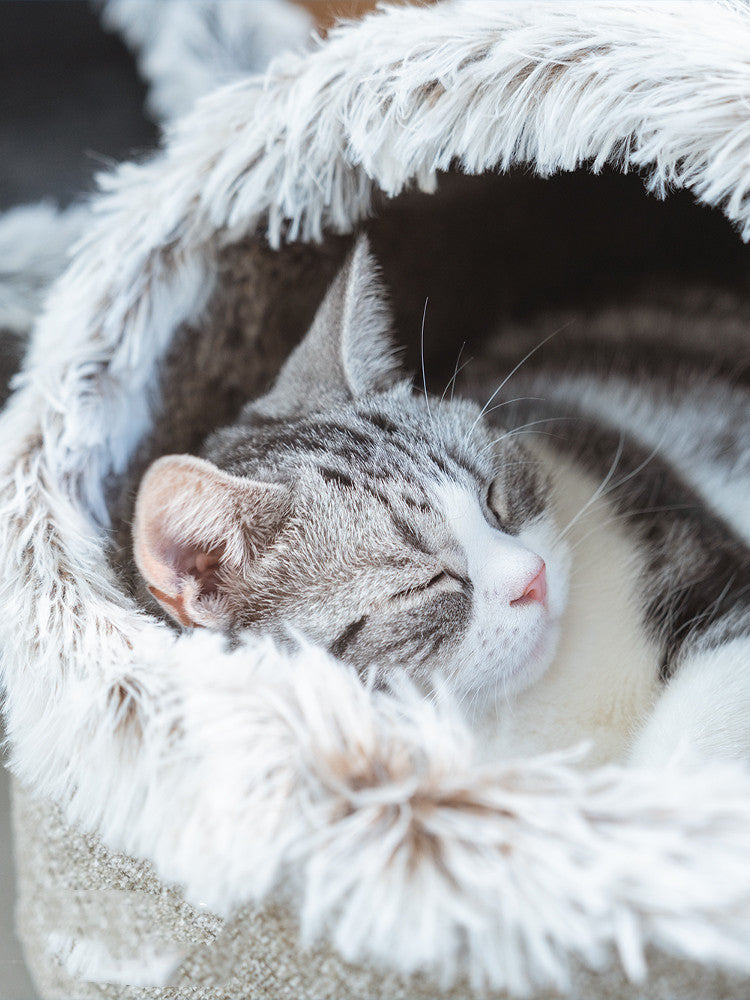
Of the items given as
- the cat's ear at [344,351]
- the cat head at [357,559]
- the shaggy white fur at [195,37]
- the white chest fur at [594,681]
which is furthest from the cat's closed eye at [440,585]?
the shaggy white fur at [195,37]

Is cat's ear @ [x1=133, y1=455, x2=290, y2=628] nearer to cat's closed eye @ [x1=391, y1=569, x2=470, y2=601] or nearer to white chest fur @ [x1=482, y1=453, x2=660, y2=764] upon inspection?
cat's closed eye @ [x1=391, y1=569, x2=470, y2=601]

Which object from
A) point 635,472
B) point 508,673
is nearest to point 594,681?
point 508,673

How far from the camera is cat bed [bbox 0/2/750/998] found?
1.55 ft

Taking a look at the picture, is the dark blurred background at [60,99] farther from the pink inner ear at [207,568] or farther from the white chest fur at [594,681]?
the white chest fur at [594,681]

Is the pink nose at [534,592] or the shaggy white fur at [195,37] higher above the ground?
the shaggy white fur at [195,37]

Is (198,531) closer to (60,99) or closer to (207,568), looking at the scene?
(207,568)

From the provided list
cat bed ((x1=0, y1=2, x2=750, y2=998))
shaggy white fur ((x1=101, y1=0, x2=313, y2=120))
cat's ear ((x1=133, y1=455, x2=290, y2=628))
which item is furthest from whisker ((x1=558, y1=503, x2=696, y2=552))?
shaggy white fur ((x1=101, y1=0, x2=313, y2=120))

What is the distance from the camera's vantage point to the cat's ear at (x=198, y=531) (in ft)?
2.12

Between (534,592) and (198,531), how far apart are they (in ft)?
0.96

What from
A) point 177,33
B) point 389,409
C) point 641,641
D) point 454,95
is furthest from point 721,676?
point 177,33

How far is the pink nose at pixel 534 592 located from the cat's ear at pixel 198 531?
218mm

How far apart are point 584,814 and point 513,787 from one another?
Answer: 4 cm

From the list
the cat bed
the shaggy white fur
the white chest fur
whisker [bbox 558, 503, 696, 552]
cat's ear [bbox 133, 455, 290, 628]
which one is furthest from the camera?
the shaggy white fur

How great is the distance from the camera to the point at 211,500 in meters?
0.67
